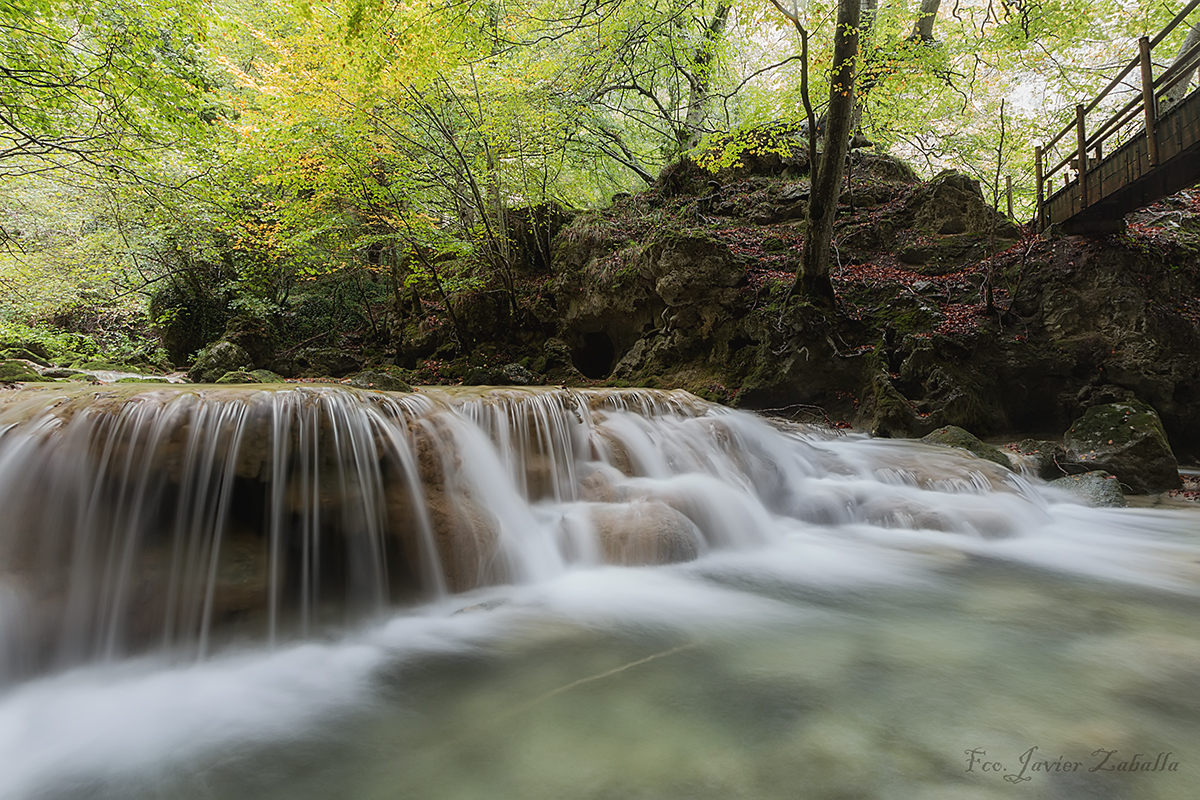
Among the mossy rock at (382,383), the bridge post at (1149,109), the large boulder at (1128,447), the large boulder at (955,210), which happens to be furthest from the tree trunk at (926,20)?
the mossy rock at (382,383)

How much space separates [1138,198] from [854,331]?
4.12 m

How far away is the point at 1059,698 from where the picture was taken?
2309 millimetres

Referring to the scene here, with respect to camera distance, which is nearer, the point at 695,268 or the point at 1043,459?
the point at 1043,459

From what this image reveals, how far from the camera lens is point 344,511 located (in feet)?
11.8

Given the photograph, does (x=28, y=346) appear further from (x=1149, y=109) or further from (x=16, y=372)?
(x=1149, y=109)

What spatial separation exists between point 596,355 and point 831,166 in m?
6.44

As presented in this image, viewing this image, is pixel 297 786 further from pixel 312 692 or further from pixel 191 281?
pixel 191 281

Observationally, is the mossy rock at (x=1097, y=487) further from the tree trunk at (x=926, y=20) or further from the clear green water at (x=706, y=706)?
the tree trunk at (x=926, y=20)

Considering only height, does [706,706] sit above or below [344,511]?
below

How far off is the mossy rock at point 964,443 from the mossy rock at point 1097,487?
1.97 feet

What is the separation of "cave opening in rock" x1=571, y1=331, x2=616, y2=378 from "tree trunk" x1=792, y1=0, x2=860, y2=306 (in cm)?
482

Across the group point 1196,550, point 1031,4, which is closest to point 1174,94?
point 1031,4

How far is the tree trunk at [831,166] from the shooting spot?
735 centimetres

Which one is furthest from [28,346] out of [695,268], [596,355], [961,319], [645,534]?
[961,319]
